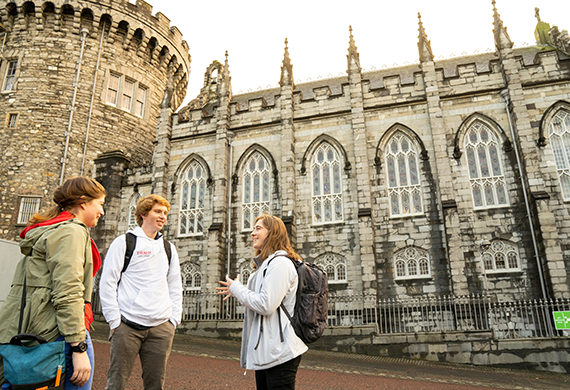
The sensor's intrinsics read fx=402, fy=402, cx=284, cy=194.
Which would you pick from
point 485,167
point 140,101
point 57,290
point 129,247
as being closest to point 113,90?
point 140,101

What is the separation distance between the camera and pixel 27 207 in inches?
782

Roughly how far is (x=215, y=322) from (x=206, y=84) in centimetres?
1902

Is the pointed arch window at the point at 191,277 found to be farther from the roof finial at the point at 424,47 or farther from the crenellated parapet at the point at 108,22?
the roof finial at the point at 424,47

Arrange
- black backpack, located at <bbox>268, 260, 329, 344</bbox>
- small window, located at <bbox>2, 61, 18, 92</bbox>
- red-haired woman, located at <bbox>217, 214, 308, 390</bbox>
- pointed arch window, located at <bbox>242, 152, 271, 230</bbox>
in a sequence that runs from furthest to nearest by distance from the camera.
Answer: small window, located at <bbox>2, 61, 18, 92</bbox>, pointed arch window, located at <bbox>242, 152, 271, 230</bbox>, black backpack, located at <bbox>268, 260, 329, 344</bbox>, red-haired woman, located at <bbox>217, 214, 308, 390</bbox>

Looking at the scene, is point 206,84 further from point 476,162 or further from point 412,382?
point 412,382

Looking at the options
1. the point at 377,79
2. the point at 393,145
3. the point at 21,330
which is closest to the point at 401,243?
the point at 393,145

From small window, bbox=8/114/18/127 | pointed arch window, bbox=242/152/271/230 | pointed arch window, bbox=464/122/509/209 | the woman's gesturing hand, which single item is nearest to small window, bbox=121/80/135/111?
small window, bbox=8/114/18/127

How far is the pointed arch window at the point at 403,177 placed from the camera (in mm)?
16703

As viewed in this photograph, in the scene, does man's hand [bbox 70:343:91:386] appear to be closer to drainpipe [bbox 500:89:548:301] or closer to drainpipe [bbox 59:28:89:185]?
drainpipe [bbox 500:89:548:301]

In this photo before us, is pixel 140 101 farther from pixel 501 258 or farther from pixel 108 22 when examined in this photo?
pixel 501 258

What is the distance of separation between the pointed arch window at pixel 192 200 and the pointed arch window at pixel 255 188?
2.17 metres

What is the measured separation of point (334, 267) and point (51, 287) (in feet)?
48.5

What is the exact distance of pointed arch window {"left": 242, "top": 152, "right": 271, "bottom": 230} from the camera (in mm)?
18750

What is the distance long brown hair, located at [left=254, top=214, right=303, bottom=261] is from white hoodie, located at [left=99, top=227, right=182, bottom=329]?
1.07 m
